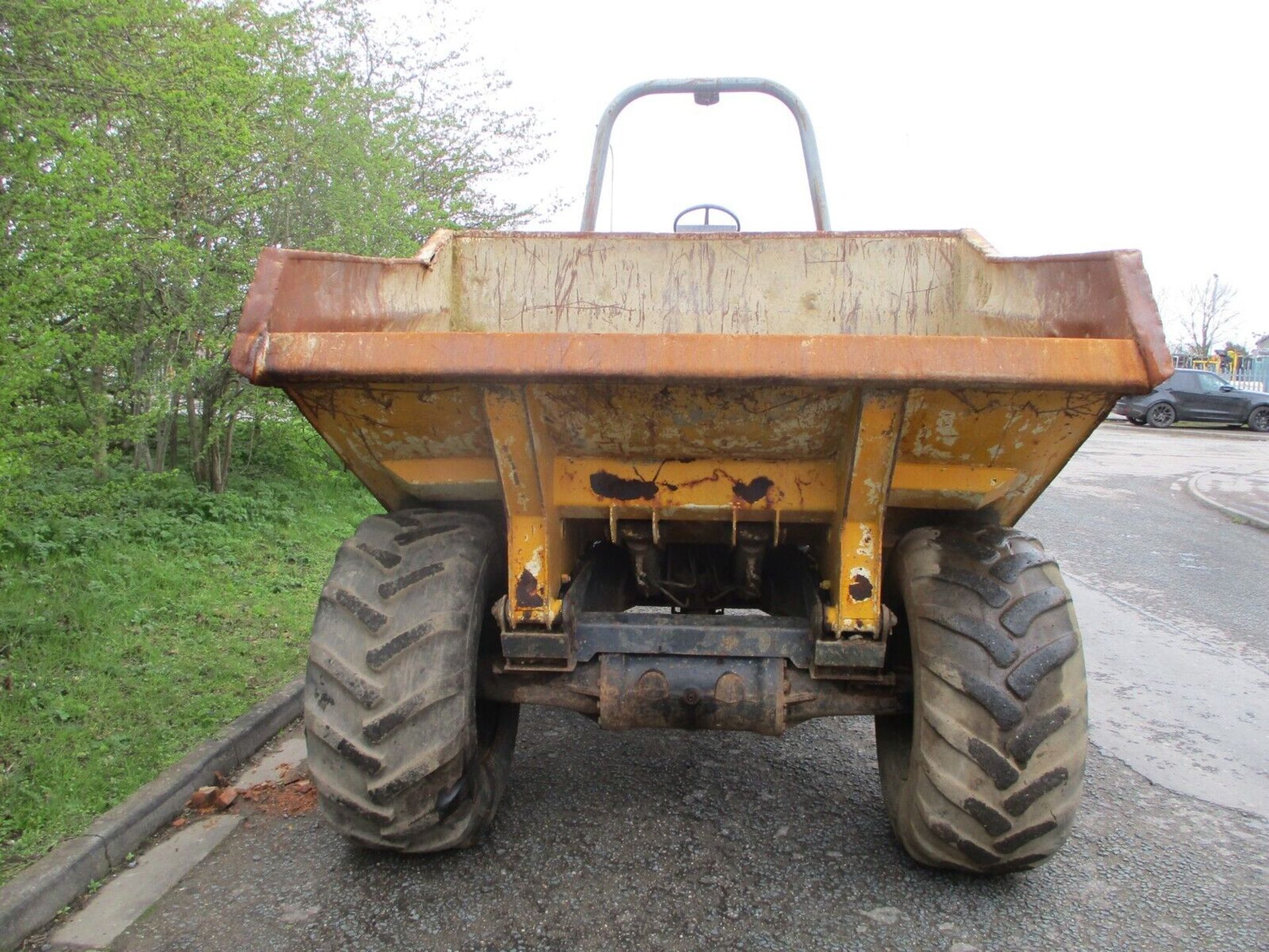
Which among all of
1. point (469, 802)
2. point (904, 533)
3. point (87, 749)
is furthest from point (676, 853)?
point (87, 749)

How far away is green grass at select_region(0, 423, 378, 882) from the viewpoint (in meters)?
3.27

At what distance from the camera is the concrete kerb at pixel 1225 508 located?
10.2 meters

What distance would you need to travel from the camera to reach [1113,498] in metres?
12.1

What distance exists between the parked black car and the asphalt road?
80.4ft

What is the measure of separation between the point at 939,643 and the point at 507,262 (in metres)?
2.25

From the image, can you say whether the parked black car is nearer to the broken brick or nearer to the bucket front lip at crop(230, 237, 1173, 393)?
the bucket front lip at crop(230, 237, 1173, 393)

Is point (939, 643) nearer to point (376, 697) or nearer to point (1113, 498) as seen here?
point (376, 697)

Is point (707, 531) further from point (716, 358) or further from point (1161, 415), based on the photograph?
point (1161, 415)

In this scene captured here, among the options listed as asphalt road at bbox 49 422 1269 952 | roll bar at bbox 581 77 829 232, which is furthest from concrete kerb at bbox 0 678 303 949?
roll bar at bbox 581 77 829 232

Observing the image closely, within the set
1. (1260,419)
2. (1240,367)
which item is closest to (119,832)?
(1260,419)

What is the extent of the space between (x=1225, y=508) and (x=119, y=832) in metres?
11.8

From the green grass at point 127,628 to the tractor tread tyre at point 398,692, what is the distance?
1.03 meters

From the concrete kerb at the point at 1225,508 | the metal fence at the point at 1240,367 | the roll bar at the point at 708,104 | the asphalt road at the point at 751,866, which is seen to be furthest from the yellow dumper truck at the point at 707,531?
the metal fence at the point at 1240,367

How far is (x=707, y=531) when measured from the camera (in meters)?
3.00
